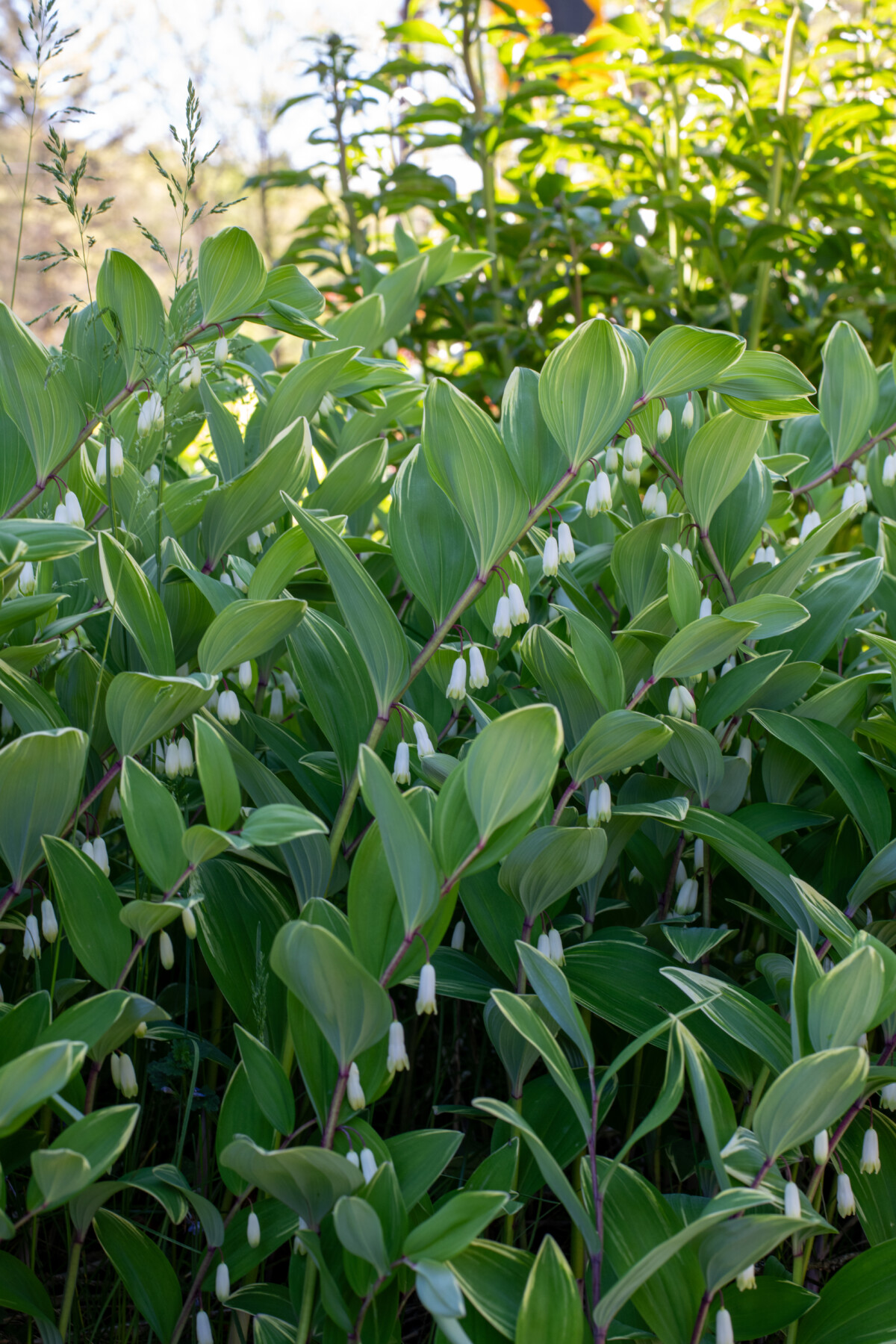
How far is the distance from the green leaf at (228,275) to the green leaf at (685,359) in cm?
38

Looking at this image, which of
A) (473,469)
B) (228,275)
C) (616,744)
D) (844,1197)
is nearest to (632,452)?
(473,469)

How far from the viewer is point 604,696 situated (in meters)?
0.80

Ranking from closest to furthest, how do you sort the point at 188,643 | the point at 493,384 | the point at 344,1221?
the point at 344,1221 < the point at 188,643 < the point at 493,384

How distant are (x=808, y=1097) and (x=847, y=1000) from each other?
0.06 meters

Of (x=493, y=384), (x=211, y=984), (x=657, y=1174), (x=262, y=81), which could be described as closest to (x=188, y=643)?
(x=211, y=984)

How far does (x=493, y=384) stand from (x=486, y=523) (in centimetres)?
187

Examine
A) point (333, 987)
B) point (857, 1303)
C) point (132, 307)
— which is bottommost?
point (857, 1303)

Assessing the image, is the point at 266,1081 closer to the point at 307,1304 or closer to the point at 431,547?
the point at 307,1304

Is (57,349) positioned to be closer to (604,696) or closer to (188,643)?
(188,643)

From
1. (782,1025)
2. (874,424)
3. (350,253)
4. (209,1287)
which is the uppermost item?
(350,253)

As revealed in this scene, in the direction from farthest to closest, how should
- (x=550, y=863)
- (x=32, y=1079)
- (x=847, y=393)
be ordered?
1. (x=847, y=393)
2. (x=550, y=863)
3. (x=32, y=1079)

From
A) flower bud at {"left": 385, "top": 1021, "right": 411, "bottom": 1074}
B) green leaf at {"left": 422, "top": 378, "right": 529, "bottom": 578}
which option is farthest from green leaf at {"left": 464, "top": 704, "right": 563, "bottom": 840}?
green leaf at {"left": 422, "top": 378, "right": 529, "bottom": 578}

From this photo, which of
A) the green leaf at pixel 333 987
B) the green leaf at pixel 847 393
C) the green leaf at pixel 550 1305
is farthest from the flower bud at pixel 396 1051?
the green leaf at pixel 847 393

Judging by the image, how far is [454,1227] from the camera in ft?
1.89
